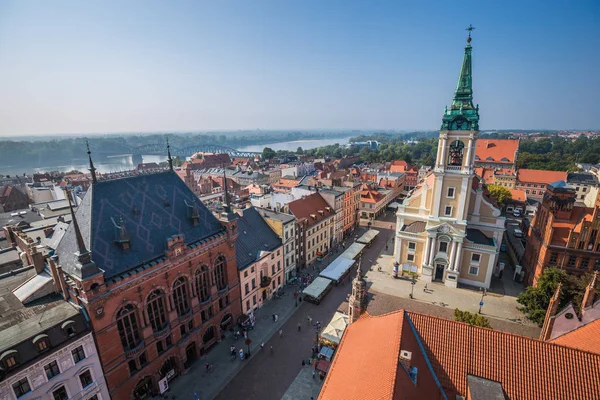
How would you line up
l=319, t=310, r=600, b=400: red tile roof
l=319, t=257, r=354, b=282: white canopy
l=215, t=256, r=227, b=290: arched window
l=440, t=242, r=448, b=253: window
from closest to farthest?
l=319, t=310, r=600, b=400: red tile roof, l=215, t=256, r=227, b=290: arched window, l=440, t=242, r=448, b=253: window, l=319, t=257, r=354, b=282: white canopy

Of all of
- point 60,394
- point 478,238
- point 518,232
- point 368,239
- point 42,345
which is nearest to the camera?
point 42,345

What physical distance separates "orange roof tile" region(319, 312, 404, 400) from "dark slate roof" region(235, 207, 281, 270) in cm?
1863

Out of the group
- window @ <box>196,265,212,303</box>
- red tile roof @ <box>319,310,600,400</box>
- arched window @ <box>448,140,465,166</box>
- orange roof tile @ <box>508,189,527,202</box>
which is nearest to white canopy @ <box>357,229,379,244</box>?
arched window @ <box>448,140,465,166</box>

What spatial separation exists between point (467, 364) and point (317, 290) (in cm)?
2428

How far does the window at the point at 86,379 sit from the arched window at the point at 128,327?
108 inches

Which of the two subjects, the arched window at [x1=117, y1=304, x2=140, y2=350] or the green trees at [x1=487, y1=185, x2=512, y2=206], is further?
the green trees at [x1=487, y1=185, x2=512, y2=206]

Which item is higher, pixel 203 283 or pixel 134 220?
pixel 134 220

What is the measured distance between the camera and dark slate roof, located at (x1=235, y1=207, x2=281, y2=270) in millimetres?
36500

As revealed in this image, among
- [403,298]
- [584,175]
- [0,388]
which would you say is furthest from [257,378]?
[584,175]

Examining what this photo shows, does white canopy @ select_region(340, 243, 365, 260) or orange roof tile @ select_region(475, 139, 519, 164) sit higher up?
orange roof tile @ select_region(475, 139, 519, 164)

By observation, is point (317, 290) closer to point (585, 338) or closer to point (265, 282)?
point (265, 282)

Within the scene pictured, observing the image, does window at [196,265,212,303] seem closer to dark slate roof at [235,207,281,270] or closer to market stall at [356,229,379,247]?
dark slate roof at [235,207,281,270]

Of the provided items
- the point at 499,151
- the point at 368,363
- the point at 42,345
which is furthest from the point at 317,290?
the point at 499,151

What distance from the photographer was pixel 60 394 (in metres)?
20.4
